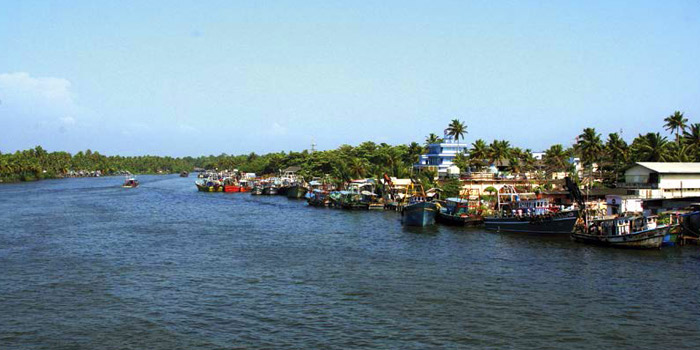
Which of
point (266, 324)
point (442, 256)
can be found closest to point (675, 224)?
point (442, 256)

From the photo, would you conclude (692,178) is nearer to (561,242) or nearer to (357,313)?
(561,242)

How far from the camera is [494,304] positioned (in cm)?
3391

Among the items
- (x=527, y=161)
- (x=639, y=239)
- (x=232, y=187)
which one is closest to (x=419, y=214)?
(x=639, y=239)

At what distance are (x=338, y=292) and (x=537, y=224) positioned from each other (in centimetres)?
3211

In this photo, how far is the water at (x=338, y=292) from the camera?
93.4 ft

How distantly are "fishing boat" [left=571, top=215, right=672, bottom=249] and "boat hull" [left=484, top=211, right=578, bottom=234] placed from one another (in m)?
3.39

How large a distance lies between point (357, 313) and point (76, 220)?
58.5 m

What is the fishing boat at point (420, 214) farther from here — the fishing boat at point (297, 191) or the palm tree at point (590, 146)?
the fishing boat at point (297, 191)

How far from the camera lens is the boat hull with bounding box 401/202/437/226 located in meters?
71.1

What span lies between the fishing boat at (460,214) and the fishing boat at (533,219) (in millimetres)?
2469

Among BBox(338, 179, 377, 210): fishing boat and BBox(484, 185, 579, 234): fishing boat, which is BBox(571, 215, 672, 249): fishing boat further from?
BBox(338, 179, 377, 210): fishing boat

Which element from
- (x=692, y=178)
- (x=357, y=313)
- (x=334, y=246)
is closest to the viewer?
(x=357, y=313)

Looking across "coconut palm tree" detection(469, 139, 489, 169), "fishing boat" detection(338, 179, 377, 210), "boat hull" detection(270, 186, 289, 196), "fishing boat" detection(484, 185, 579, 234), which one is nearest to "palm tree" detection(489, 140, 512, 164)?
"coconut palm tree" detection(469, 139, 489, 169)

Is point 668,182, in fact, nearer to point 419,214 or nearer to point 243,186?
point 419,214
